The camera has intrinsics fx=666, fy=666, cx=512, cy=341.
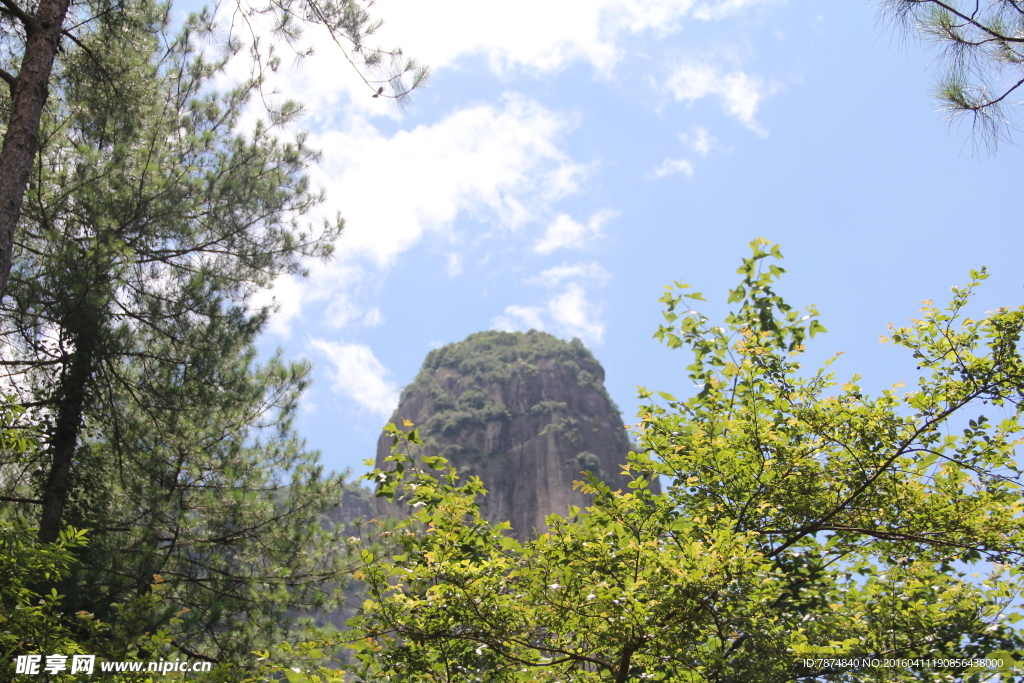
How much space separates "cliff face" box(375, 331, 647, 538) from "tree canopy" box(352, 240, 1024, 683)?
2390 inches

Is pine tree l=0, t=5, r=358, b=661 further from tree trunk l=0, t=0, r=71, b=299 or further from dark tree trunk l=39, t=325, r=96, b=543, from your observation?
tree trunk l=0, t=0, r=71, b=299

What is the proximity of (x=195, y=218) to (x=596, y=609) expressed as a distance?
6845mm

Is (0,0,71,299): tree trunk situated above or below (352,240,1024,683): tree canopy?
above

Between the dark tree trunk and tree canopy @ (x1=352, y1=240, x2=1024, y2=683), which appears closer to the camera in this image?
tree canopy @ (x1=352, y1=240, x2=1024, y2=683)

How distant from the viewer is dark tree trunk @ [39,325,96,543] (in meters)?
6.40

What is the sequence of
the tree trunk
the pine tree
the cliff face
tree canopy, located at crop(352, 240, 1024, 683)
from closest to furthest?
tree canopy, located at crop(352, 240, 1024, 683)
the tree trunk
the pine tree
the cliff face

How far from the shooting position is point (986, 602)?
354 centimetres

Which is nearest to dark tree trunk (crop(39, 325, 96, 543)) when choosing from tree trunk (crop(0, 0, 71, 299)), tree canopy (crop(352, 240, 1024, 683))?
tree trunk (crop(0, 0, 71, 299))

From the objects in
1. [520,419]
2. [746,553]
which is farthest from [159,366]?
[520,419]

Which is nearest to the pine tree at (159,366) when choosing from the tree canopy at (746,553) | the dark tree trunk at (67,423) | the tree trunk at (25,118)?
the dark tree trunk at (67,423)

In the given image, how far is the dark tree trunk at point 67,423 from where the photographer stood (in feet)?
21.0

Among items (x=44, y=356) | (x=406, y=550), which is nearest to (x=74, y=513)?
(x=44, y=356)

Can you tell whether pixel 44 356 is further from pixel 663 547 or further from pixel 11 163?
pixel 663 547

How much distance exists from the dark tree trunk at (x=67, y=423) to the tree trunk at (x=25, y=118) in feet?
7.81
